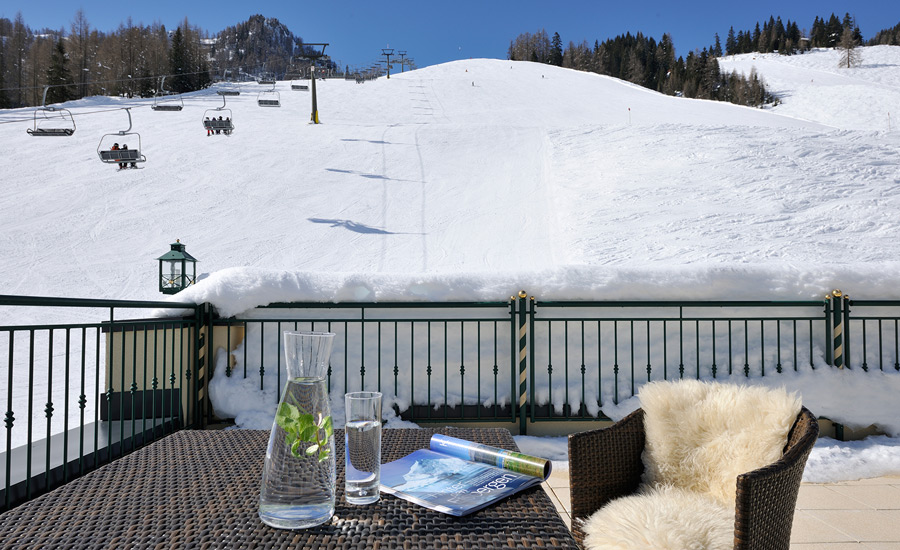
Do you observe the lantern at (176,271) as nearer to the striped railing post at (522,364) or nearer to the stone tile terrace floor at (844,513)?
the striped railing post at (522,364)

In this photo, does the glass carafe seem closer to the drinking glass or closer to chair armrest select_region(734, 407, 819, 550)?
the drinking glass

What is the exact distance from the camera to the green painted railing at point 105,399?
86.9 inches

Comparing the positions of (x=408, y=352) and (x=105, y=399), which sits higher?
(x=408, y=352)

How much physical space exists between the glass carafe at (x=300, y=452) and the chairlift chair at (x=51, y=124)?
15458 mm

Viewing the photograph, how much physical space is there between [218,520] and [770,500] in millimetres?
1264

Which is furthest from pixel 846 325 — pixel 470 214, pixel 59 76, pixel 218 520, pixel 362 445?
pixel 59 76

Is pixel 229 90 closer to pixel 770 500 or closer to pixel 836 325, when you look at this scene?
pixel 836 325

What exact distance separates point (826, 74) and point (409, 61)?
4479cm

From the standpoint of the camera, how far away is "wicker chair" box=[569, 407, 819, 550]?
125cm

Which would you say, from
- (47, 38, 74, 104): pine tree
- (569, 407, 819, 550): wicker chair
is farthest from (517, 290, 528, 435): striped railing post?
(47, 38, 74, 104): pine tree

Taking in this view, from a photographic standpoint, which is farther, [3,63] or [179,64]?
[179,64]

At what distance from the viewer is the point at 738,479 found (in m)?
1.25

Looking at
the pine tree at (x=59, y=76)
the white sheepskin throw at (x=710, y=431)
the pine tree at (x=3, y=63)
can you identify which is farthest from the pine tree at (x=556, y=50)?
the white sheepskin throw at (x=710, y=431)

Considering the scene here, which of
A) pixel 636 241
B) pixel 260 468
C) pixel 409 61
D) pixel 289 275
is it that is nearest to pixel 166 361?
pixel 289 275
